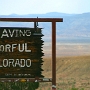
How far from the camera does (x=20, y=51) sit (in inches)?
500

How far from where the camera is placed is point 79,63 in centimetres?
5044

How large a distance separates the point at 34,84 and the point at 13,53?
3.49m

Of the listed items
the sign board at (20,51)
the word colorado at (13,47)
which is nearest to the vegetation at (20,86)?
the sign board at (20,51)

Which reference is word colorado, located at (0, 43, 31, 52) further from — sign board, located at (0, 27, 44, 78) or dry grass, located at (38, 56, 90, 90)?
dry grass, located at (38, 56, 90, 90)

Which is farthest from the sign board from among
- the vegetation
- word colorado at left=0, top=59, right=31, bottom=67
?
the vegetation

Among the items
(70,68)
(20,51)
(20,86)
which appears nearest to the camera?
(20,51)

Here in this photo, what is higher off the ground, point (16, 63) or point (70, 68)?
point (16, 63)

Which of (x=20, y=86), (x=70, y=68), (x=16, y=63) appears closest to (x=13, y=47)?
(x=16, y=63)

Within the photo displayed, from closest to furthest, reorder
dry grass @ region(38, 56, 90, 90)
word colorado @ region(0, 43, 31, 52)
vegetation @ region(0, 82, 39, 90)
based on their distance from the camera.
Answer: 1. word colorado @ region(0, 43, 31, 52)
2. vegetation @ region(0, 82, 39, 90)
3. dry grass @ region(38, 56, 90, 90)

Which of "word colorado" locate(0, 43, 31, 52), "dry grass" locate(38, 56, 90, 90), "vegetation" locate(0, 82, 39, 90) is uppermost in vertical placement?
"word colorado" locate(0, 43, 31, 52)

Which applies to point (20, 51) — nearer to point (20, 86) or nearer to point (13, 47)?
point (13, 47)

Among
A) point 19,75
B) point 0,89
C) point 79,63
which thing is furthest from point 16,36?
point 79,63

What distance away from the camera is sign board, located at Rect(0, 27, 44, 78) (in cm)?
1271

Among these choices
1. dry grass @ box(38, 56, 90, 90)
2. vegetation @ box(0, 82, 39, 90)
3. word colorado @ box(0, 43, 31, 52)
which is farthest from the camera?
dry grass @ box(38, 56, 90, 90)
